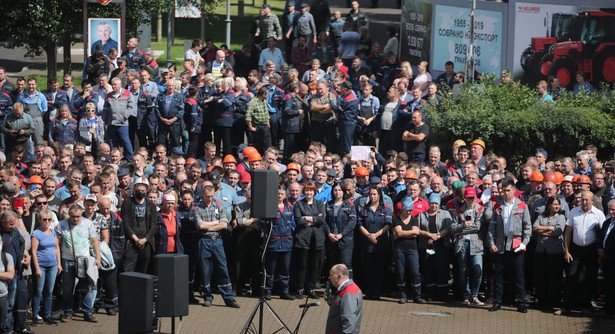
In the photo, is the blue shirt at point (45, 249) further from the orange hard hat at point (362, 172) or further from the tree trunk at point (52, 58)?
the tree trunk at point (52, 58)

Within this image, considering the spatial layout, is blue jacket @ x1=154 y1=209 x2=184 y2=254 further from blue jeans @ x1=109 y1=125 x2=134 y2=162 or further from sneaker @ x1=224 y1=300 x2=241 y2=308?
blue jeans @ x1=109 y1=125 x2=134 y2=162

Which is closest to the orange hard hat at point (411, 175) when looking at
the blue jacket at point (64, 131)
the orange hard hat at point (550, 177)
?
the orange hard hat at point (550, 177)

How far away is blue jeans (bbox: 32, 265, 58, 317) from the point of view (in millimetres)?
18436

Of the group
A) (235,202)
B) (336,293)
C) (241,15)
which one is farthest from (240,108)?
(241,15)

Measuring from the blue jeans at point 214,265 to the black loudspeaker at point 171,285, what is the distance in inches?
205

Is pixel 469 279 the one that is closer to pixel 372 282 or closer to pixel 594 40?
pixel 372 282

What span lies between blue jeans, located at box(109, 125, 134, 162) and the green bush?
5.61m

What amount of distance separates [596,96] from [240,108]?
6.41m

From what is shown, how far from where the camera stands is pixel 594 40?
86.5 ft

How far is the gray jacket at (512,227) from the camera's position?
19.6 m

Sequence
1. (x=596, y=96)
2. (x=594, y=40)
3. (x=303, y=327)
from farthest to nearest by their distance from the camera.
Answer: (x=594, y=40) < (x=596, y=96) < (x=303, y=327)

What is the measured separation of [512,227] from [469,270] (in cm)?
103

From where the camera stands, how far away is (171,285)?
14320mm

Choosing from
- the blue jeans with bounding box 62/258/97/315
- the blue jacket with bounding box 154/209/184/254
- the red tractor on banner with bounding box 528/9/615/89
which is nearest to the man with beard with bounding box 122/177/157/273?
the blue jacket with bounding box 154/209/184/254
